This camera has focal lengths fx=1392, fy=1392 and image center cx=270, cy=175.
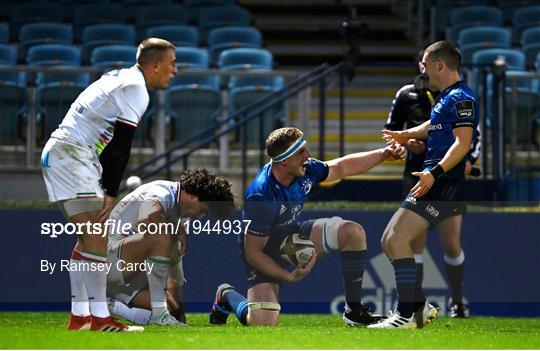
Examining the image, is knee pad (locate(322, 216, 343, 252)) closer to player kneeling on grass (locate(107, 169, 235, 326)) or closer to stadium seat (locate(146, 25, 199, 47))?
player kneeling on grass (locate(107, 169, 235, 326))

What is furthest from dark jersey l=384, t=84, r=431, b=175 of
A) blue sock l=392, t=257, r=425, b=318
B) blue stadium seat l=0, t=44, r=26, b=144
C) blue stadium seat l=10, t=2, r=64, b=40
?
blue stadium seat l=10, t=2, r=64, b=40

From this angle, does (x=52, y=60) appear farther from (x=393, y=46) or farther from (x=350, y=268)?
(x=350, y=268)

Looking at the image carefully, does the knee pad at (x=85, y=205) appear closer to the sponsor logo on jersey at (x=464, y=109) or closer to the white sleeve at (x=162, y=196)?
A: the white sleeve at (x=162, y=196)

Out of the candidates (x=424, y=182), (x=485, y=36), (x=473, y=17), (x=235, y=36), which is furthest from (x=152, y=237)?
(x=473, y=17)

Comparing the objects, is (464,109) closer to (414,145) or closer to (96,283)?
(414,145)

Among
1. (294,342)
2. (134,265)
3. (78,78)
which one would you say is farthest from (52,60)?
(294,342)

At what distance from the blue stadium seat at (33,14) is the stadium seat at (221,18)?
1.76m

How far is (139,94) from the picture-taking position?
829 cm

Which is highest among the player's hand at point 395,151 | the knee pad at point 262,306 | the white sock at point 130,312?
the player's hand at point 395,151

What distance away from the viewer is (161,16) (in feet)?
56.5

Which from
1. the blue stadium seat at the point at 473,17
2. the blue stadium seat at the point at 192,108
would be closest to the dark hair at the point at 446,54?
the blue stadium seat at the point at 192,108

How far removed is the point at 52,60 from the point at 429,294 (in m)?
5.96

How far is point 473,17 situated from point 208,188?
909 centimetres

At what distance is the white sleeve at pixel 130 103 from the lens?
8.24 m
